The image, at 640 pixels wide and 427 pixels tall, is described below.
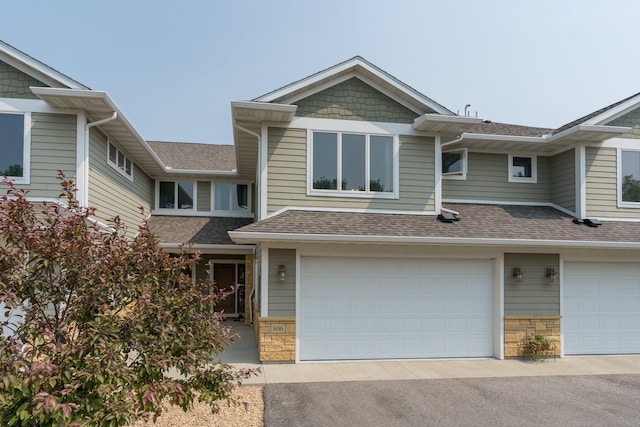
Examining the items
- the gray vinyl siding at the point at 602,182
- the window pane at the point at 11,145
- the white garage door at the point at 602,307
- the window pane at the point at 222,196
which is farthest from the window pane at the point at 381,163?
the window pane at the point at 222,196

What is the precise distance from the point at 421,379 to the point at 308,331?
251 cm

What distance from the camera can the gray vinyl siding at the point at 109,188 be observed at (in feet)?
31.4

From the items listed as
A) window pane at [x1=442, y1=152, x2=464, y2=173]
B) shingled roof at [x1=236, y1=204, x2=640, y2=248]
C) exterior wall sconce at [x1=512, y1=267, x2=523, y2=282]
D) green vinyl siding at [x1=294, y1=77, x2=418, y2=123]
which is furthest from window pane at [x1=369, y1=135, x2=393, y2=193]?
exterior wall sconce at [x1=512, y1=267, x2=523, y2=282]

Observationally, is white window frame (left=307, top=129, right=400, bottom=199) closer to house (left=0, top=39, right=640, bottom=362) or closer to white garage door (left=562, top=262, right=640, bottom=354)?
house (left=0, top=39, right=640, bottom=362)

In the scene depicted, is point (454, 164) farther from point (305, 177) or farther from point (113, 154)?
point (113, 154)

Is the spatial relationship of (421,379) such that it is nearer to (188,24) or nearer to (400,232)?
(400,232)

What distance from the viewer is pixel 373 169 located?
9.80 meters

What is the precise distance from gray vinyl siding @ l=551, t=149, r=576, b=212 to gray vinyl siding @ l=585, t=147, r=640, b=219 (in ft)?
1.10

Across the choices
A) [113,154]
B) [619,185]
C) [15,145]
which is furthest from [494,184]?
[15,145]

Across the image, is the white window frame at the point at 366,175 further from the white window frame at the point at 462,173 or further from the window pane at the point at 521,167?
the window pane at the point at 521,167

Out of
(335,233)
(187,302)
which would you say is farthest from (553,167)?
(187,302)

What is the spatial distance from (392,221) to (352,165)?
1629mm

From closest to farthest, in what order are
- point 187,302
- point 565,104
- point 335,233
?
point 187,302 → point 335,233 → point 565,104

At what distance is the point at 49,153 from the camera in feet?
29.3
